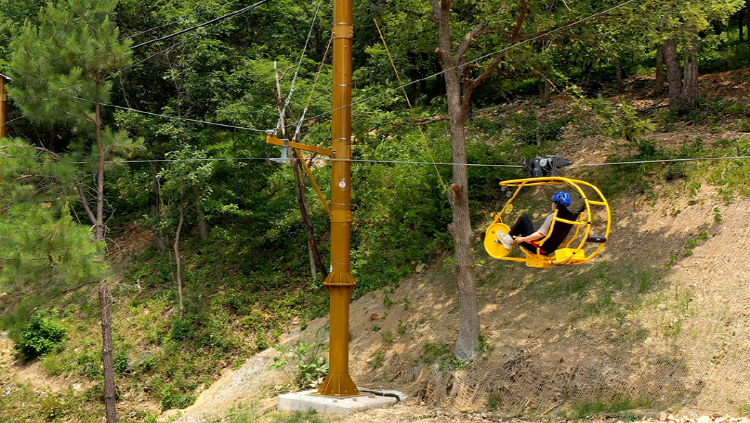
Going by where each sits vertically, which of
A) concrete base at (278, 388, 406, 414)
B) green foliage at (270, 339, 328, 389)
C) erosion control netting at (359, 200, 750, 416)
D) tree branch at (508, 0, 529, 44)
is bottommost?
green foliage at (270, 339, 328, 389)

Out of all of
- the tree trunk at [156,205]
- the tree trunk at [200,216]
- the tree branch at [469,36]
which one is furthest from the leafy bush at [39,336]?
the tree branch at [469,36]

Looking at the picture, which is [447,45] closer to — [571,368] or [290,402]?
[571,368]

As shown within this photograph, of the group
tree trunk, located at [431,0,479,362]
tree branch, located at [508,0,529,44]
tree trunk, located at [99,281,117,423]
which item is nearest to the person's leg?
tree trunk, located at [431,0,479,362]

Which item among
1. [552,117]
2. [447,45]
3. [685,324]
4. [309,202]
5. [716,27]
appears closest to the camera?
[685,324]

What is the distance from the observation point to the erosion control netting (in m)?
10.5

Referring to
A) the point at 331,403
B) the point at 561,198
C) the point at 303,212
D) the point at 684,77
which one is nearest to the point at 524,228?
the point at 561,198

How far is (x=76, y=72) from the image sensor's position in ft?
45.2

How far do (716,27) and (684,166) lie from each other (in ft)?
44.4

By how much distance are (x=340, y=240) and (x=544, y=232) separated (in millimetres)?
4121

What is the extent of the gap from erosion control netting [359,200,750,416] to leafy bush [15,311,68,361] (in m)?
12.0

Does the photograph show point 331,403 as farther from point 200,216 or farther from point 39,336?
→ point 39,336

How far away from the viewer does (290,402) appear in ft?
40.6

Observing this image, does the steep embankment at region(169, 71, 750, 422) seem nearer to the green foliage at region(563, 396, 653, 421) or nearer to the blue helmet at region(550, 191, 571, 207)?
the green foliage at region(563, 396, 653, 421)

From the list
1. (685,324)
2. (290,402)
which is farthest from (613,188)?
(290,402)
